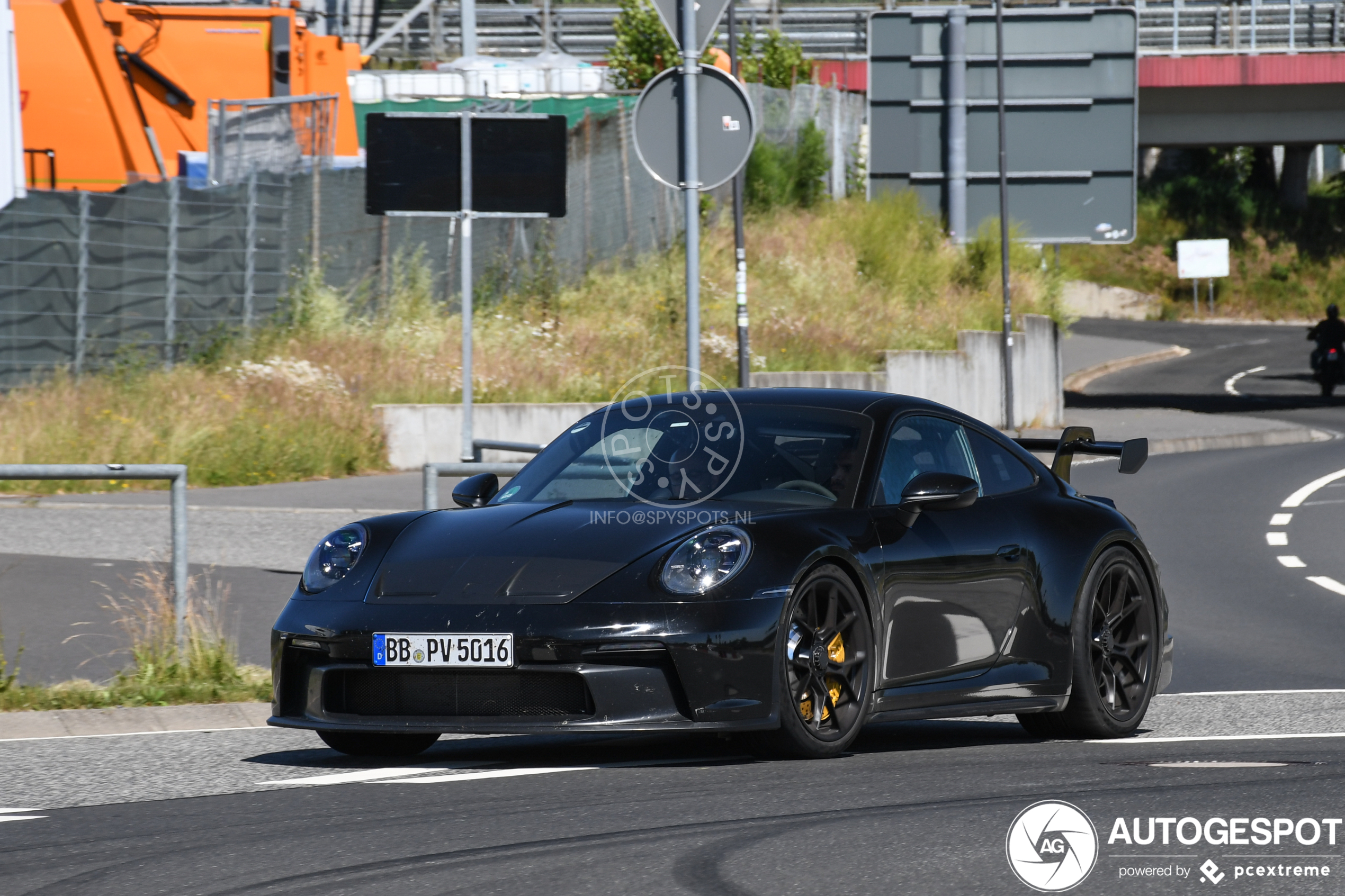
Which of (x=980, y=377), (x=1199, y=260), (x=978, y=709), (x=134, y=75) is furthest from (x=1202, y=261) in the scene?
(x=978, y=709)

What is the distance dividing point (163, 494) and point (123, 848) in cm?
427

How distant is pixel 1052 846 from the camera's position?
4.97 m

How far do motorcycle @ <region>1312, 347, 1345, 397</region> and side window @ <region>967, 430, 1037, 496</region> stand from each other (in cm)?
3431

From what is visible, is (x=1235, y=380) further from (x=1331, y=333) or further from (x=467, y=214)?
(x=467, y=214)

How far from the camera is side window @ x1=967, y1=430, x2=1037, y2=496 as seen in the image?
752cm

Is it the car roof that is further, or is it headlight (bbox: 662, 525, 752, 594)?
the car roof

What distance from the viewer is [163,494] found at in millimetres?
9148

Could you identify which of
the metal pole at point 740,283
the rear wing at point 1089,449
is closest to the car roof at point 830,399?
the rear wing at point 1089,449

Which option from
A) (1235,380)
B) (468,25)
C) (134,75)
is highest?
(468,25)

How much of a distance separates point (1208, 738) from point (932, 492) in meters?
1.61

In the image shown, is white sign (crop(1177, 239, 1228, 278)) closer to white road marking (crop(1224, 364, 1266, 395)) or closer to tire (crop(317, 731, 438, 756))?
white road marking (crop(1224, 364, 1266, 395))

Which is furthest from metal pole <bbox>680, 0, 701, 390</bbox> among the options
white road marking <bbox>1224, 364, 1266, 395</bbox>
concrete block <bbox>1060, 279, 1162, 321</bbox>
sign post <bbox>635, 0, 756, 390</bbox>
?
concrete block <bbox>1060, 279, 1162, 321</bbox>

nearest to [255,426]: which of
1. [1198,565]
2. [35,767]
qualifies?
[1198,565]

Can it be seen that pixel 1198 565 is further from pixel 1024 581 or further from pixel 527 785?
pixel 527 785
